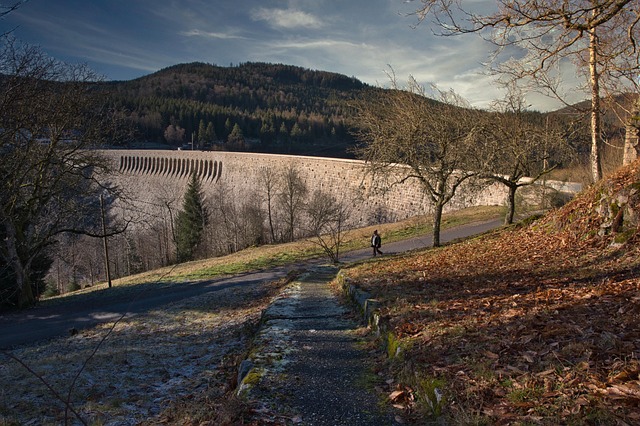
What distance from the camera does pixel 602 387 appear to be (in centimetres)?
263

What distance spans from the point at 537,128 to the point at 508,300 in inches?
527

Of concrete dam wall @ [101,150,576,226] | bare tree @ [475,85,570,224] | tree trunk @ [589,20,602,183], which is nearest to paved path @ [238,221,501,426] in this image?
tree trunk @ [589,20,602,183]

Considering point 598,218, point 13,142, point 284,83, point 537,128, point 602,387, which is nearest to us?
point 602,387

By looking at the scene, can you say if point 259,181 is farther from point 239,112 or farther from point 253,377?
point 239,112

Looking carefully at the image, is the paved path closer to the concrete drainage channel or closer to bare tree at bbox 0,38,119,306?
the concrete drainage channel

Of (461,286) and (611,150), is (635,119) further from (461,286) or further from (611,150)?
(611,150)

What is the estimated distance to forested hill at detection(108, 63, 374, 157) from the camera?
90.9m

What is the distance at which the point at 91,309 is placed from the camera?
13.2 m

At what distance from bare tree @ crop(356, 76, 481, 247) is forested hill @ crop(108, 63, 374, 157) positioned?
3.69 metres

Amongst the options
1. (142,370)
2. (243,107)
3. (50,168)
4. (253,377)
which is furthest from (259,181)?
(243,107)

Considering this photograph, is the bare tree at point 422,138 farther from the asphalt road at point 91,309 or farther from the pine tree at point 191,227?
the pine tree at point 191,227

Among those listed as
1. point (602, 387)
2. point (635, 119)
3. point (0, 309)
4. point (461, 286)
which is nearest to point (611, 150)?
point (635, 119)

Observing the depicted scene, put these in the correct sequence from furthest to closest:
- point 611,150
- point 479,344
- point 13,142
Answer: point 611,150 → point 13,142 → point 479,344

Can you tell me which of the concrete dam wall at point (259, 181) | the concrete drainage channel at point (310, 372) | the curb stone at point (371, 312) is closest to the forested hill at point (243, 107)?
the concrete dam wall at point (259, 181)
